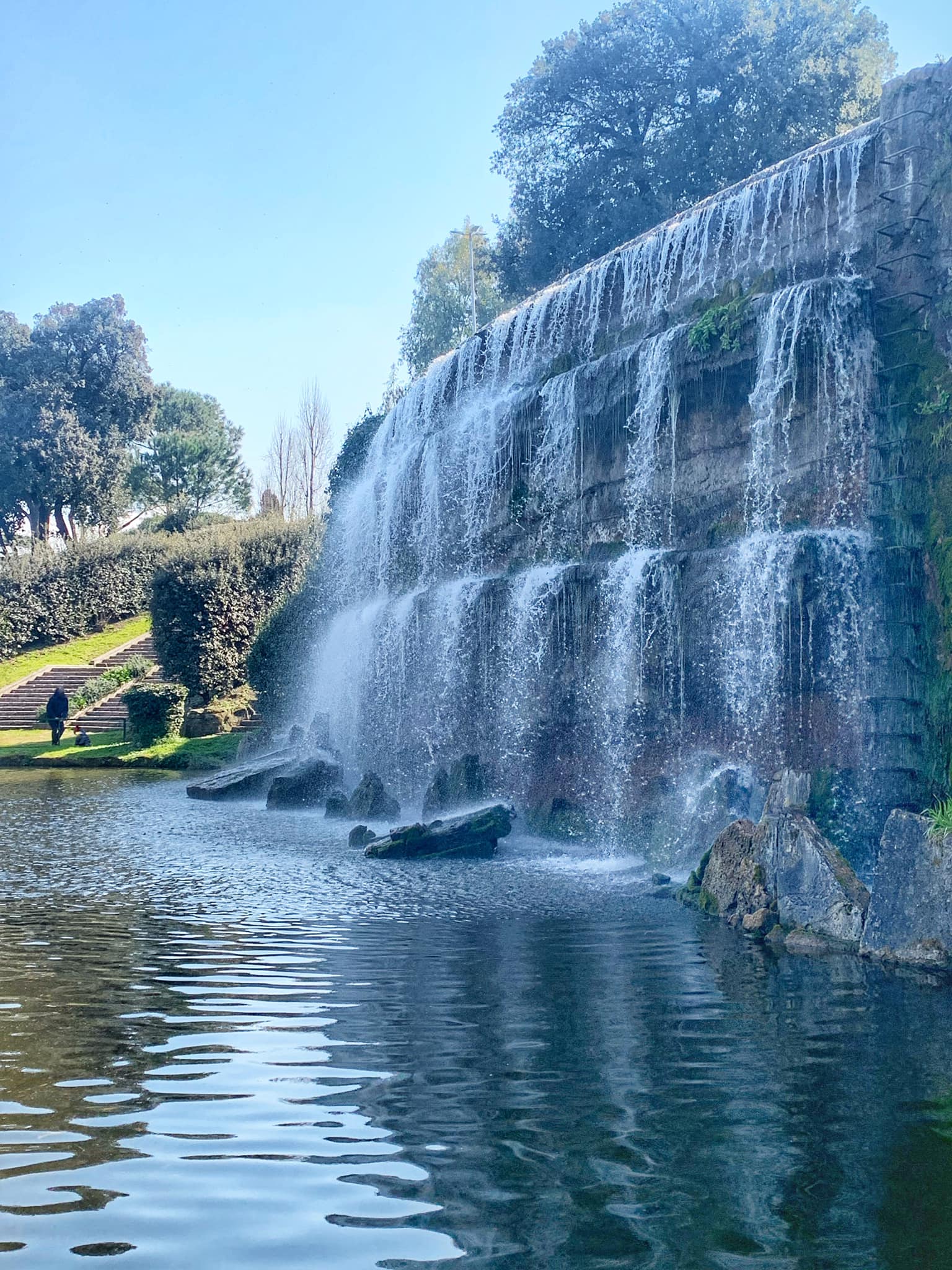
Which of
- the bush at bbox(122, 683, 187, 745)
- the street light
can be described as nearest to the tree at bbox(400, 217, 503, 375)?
the street light

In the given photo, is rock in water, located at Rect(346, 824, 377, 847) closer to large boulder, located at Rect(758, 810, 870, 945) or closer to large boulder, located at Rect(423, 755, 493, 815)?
large boulder, located at Rect(423, 755, 493, 815)

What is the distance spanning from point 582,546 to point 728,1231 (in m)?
17.6

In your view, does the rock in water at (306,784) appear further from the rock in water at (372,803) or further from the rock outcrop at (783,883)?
the rock outcrop at (783,883)

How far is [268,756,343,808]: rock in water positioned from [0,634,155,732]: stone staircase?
548 inches

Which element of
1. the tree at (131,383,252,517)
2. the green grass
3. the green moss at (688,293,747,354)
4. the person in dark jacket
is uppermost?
the tree at (131,383,252,517)

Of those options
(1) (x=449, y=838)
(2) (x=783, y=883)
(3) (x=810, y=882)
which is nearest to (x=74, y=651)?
(1) (x=449, y=838)

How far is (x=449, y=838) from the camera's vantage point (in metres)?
14.0

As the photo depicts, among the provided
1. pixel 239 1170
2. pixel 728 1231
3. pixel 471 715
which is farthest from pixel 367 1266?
pixel 471 715

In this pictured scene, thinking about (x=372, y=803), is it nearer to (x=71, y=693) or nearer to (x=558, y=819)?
(x=558, y=819)

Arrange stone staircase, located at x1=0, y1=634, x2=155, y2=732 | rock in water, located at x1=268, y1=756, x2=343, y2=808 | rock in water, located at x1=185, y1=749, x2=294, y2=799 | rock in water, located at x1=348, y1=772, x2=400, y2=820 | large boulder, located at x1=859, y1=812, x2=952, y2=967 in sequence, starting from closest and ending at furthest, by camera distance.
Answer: large boulder, located at x1=859, y1=812, x2=952, y2=967, rock in water, located at x1=348, y1=772, x2=400, y2=820, rock in water, located at x1=268, y1=756, x2=343, y2=808, rock in water, located at x1=185, y1=749, x2=294, y2=799, stone staircase, located at x1=0, y1=634, x2=155, y2=732

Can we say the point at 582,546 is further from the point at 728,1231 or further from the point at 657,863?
the point at 728,1231

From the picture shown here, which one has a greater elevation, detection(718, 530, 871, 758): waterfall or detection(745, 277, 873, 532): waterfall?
detection(745, 277, 873, 532): waterfall

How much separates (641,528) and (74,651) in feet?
101

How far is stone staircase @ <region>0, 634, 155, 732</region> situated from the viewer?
35.0 meters
